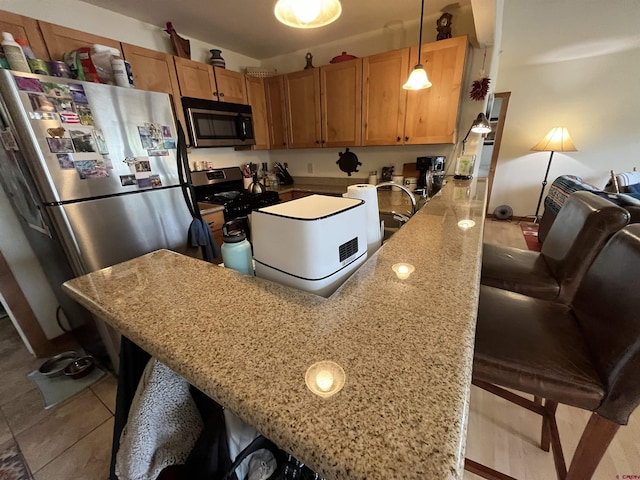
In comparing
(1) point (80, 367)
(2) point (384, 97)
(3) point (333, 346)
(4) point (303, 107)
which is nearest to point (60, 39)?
(4) point (303, 107)

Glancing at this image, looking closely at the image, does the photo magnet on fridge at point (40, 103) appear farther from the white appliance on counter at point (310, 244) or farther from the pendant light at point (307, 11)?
the white appliance on counter at point (310, 244)

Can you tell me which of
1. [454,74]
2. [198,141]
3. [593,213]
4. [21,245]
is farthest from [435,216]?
[21,245]

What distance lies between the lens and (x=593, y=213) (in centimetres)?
99

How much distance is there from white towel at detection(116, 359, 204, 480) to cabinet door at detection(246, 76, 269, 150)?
3.04m

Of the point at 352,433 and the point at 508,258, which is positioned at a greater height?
the point at 352,433

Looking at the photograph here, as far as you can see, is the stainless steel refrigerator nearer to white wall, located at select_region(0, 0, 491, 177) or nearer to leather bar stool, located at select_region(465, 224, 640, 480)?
white wall, located at select_region(0, 0, 491, 177)

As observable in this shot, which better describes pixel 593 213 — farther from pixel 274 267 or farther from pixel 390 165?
pixel 390 165

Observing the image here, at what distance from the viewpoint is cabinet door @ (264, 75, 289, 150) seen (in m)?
3.12

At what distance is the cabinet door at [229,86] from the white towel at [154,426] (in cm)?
282

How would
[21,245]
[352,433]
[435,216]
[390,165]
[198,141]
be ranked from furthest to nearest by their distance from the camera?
[390,165] < [198,141] < [21,245] < [435,216] < [352,433]

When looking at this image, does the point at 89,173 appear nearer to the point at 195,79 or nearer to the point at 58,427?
the point at 58,427

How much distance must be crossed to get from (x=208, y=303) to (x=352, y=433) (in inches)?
16.4

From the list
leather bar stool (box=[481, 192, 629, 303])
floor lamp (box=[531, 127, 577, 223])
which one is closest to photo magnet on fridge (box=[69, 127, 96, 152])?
leather bar stool (box=[481, 192, 629, 303])

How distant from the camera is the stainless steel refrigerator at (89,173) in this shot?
1.20 metres
